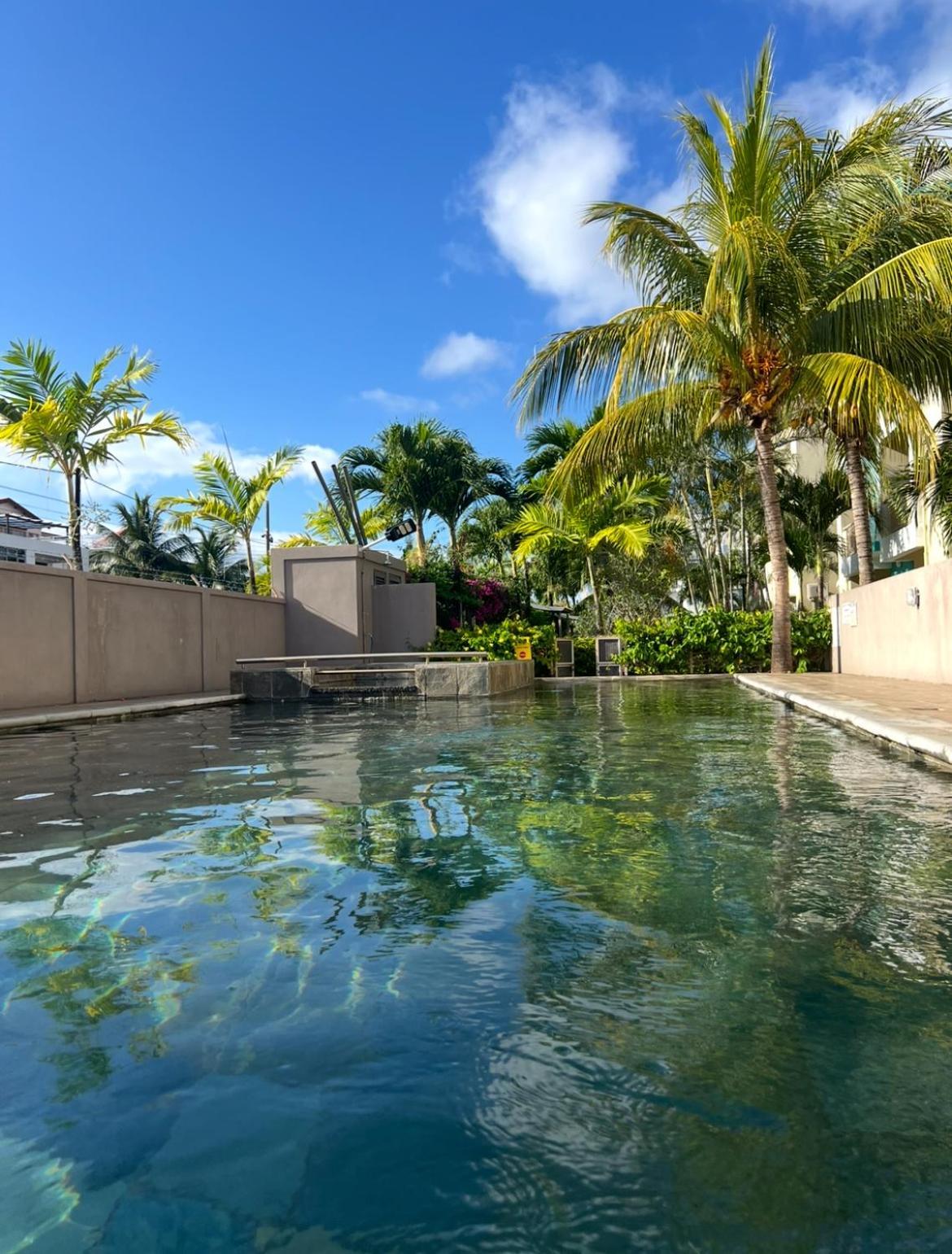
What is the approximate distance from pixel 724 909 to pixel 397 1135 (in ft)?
5.36

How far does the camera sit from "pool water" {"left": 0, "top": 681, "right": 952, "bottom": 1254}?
4.89 feet

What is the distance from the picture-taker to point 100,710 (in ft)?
39.1

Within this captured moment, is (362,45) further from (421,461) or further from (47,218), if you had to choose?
(421,461)

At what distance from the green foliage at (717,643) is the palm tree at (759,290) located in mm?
5523

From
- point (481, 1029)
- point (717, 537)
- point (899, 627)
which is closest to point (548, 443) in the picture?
point (717, 537)

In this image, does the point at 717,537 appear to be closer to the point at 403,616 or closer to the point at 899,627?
the point at 403,616

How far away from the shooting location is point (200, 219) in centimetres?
1761

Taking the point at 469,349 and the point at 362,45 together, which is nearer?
the point at 362,45

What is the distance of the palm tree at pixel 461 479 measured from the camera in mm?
24531

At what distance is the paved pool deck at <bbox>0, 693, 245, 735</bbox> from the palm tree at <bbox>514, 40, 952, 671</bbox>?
7.13 meters

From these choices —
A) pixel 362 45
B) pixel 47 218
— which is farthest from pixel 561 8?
pixel 47 218

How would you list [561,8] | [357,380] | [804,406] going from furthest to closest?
[357,380]
[804,406]
[561,8]

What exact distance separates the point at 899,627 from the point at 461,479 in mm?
13336

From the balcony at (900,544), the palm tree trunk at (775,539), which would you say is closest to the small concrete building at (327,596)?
the palm tree trunk at (775,539)
